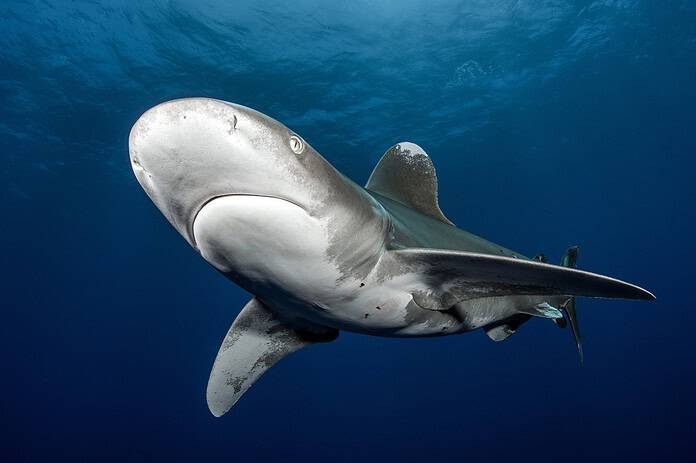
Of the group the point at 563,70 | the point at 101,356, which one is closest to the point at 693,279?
the point at 563,70

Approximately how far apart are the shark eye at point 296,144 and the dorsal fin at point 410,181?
8.19ft

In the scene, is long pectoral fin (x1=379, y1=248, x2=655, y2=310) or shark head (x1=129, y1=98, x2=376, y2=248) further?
long pectoral fin (x1=379, y1=248, x2=655, y2=310)

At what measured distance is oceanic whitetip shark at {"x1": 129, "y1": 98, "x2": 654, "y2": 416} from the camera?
1.40 meters

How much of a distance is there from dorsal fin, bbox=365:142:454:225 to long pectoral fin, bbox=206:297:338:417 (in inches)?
59.4

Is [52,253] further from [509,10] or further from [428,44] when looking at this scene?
[509,10]

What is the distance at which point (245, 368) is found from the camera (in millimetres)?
3627

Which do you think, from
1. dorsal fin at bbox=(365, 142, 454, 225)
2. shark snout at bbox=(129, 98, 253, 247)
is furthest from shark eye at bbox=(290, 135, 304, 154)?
dorsal fin at bbox=(365, 142, 454, 225)

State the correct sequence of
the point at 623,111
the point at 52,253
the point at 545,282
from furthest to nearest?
the point at 52,253 → the point at 623,111 → the point at 545,282

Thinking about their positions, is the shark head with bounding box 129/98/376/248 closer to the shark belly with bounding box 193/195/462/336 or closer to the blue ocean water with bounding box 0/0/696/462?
the shark belly with bounding box 193/195/462/336

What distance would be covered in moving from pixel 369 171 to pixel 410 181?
19388 millimetres

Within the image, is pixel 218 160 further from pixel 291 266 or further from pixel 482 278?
pixel 482 278

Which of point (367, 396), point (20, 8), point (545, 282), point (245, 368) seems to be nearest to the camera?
point (545, 282)

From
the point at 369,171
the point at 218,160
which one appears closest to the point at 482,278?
the point at 218,160

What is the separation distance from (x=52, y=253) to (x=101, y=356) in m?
61.9
